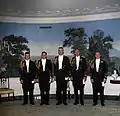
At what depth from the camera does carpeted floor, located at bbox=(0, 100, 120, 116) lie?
6930 mm

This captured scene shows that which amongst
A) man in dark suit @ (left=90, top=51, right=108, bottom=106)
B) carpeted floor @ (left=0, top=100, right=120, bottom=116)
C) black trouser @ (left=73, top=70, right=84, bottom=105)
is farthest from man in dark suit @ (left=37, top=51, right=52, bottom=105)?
man in dark suit @ (left=90, top=51, right=108, bottom=106)

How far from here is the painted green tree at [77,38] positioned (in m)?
9.77

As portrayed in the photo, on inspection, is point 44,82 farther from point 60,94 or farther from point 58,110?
point 58,110

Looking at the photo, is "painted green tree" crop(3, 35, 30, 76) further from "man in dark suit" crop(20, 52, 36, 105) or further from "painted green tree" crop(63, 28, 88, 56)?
"painted green tree" crop(63, 28, 88, 56)

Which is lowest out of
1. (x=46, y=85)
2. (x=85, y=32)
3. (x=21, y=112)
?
(x=21, y=112)

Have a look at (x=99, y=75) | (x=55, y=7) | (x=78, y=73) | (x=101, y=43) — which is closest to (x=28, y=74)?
(x=78, y=73)

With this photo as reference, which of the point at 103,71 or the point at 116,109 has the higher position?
the point at 103,71

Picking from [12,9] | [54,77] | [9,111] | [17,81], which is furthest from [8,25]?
[9,111]

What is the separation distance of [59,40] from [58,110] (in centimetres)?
316

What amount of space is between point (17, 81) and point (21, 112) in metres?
2.52

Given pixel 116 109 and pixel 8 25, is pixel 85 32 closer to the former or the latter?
pixel 8 25

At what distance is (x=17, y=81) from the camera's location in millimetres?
9477

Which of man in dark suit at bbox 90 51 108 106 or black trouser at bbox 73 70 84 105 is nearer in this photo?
man in dark suit at bbox 90 51 108 106

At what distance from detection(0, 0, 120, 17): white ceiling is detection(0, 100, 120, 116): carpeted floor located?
109 inches
